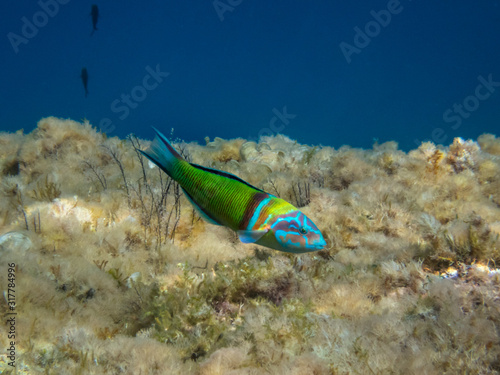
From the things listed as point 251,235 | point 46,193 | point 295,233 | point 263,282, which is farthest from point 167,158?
point 46,193

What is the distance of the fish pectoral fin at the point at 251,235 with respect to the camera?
208 cm

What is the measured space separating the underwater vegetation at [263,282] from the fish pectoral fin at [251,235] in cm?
82

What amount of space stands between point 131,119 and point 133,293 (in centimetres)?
14000

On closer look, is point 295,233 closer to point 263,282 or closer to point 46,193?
point 263,282

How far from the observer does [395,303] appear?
296 centimetres

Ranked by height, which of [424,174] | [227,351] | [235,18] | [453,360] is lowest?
[453,360]

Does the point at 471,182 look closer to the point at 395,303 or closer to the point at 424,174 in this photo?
the point at 424,174

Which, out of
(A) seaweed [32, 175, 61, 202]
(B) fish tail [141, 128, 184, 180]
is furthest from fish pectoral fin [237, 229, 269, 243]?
(A) seaweed [32, 175, 61, 202]

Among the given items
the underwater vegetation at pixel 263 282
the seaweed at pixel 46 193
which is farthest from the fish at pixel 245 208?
the seaweed at pixel 46 193

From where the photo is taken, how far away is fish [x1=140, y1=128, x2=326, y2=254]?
2.12 m

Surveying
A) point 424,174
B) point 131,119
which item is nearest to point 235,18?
point 131,119

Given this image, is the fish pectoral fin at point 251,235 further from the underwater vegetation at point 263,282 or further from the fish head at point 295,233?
the underwater vegetation at point 263,282

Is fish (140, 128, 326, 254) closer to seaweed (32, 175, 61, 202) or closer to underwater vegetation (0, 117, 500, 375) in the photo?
underwater vegetation (0, 117, 500, 375)

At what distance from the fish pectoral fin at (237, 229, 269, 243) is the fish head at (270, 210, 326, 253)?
9 cm
